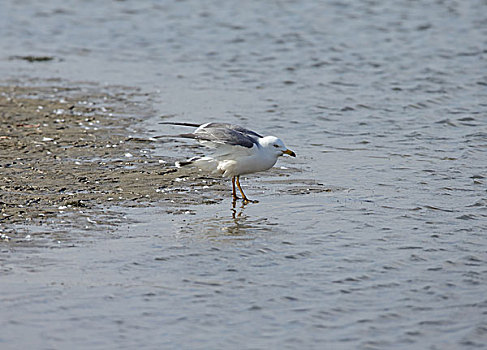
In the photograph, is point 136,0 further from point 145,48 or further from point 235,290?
point 235,290

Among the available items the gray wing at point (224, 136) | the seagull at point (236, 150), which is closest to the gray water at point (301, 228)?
the seagull at point (236, 150)

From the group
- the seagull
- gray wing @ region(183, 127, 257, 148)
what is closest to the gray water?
the seagull

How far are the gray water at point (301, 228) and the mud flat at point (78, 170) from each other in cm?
40

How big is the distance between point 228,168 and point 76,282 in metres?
2.48

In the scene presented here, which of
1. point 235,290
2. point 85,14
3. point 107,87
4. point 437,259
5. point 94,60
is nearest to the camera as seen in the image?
point 235,290

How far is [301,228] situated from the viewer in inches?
300

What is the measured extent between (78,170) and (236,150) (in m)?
1.92

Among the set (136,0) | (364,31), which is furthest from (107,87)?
(136,0)

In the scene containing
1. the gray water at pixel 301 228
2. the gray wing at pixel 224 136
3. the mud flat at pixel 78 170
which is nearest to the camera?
the gray water at pixel 301 228

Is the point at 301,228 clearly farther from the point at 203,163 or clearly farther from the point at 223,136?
the point at 203,163

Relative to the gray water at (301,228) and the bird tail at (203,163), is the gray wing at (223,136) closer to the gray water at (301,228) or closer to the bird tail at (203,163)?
the bird tail at (203,163)

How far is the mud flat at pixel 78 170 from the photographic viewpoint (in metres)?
7.75

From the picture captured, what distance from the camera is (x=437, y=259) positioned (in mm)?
6832

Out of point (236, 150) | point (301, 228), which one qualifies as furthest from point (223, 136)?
point (301, 228)
